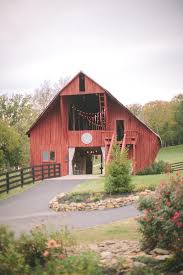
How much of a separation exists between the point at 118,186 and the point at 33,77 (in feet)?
258

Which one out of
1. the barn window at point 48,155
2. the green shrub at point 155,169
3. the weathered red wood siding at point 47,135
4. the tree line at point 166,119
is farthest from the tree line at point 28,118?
the green shrub at point 155,169

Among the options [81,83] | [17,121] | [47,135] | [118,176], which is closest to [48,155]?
[47,135]

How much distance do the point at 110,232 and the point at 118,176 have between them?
8.25 meters

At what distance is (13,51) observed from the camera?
77.4m

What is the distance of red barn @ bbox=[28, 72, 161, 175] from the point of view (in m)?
33.6

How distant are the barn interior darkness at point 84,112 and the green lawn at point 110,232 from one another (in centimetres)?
2117

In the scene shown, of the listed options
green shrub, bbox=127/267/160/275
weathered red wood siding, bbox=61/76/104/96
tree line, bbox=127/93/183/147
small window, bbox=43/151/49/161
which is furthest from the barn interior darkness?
tree line, bbox=127/93/183/147

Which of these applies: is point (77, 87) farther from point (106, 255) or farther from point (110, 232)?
point (106, 255)

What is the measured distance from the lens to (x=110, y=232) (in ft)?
44.3

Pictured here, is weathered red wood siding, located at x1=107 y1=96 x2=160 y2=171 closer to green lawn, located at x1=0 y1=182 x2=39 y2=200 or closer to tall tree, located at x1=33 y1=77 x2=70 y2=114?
green lawn, located at x1=0 y1=182 x2=39 y2=200

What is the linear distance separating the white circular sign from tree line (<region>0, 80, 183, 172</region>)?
6.92 meters

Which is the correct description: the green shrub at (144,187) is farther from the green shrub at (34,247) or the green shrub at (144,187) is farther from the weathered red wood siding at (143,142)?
the green shrub at (34,247)

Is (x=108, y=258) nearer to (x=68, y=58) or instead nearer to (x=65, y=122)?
(x=65, y=122)

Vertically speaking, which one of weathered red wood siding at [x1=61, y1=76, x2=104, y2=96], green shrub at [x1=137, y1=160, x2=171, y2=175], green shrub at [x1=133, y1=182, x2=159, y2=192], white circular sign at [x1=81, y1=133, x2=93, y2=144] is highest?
weathered red wood siding at [x1=61, y1=76, x2=104, y2=96]
